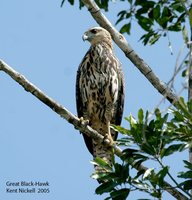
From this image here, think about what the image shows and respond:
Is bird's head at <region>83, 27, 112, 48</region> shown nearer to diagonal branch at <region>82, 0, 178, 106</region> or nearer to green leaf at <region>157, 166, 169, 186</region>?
diagonal branch at <region>82, 0, 178, 106</region>

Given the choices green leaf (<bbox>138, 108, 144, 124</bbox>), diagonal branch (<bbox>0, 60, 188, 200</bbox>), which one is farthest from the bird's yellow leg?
green leaf (<bbox>138, 108, 144, 124</bbox>)

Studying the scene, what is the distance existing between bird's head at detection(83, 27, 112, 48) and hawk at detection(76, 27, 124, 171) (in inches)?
19.8

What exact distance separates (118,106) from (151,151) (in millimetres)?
2630

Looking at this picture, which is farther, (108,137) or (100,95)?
(100,95)

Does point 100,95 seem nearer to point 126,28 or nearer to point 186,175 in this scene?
point 126,28

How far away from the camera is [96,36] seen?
25.1 feet

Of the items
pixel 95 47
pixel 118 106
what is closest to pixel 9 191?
pixel 118 106

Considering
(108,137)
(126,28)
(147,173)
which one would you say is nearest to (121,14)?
(126,28)

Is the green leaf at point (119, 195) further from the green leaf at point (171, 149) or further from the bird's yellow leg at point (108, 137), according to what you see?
the bird's yellow leg at point (108, 137)

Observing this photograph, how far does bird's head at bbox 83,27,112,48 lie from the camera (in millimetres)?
7590

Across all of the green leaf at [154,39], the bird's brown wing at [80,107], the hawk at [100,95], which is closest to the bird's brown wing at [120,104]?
the hawk at [100,95]

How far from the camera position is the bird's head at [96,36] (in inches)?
299

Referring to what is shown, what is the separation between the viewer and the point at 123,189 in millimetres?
4367

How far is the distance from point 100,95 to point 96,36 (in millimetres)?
1154
